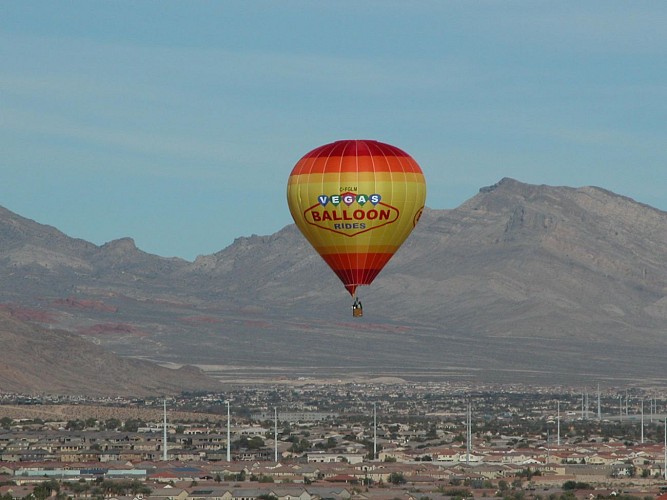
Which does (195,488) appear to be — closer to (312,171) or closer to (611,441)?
(312,171)

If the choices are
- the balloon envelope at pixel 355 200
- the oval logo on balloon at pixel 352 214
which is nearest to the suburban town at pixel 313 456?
the balloon envelope at pixel 355 200

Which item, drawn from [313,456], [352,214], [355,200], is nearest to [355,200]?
[355,200]

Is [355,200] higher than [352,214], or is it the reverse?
[355,200]

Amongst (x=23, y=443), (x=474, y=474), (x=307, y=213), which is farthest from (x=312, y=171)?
(x=23, y=443)

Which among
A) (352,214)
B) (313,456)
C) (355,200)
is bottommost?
(313,456)

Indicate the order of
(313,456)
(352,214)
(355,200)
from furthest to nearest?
(313,456), (352,214), (355,200)

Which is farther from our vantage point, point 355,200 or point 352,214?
point 352,214

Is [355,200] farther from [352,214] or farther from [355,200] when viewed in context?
[352,214]
